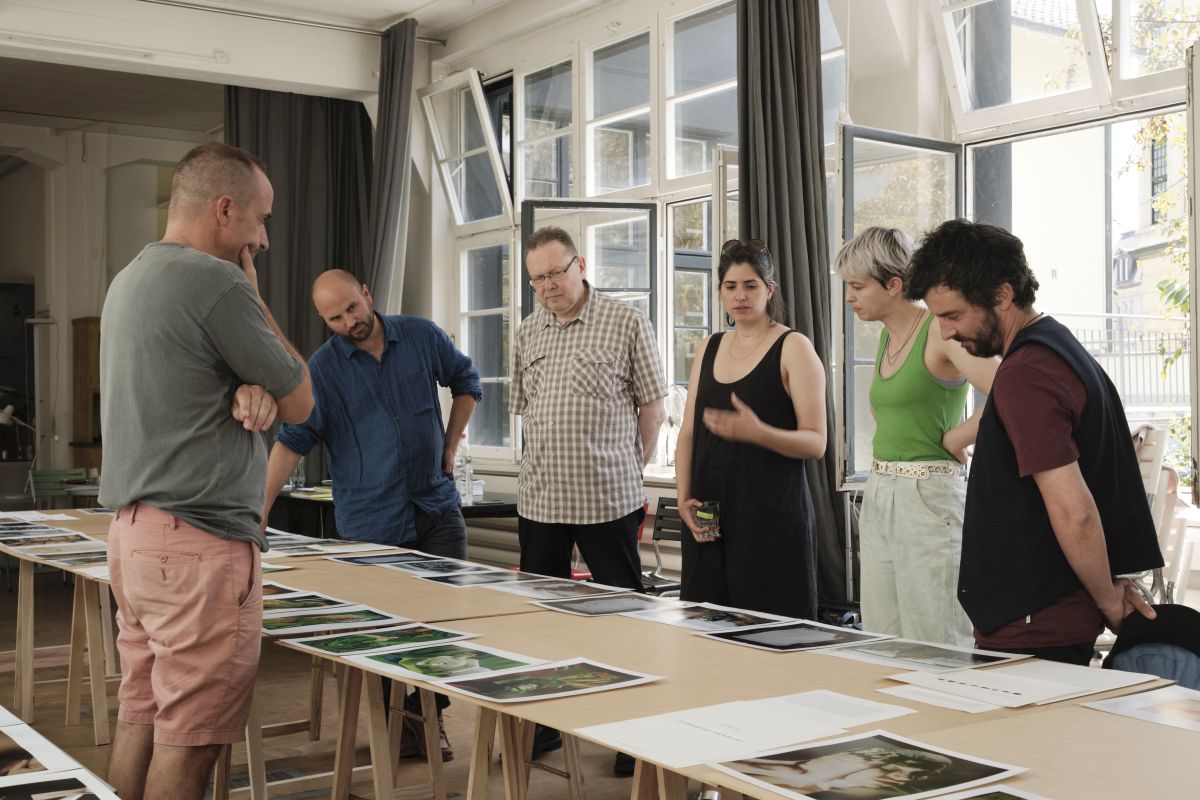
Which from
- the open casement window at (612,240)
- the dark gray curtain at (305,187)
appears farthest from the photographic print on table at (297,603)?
the dark gray curtain at (305,187)

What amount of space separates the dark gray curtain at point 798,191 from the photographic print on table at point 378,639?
3.08 metres

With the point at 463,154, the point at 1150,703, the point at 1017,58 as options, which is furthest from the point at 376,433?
the point at 463,154

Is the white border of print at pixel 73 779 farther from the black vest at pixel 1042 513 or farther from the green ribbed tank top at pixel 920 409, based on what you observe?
the green ribbed tank top at pixel 920 409

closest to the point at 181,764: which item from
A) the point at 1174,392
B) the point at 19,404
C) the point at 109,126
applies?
the point at 1174,392

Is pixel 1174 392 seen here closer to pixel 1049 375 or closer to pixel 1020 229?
pixel 1020 229

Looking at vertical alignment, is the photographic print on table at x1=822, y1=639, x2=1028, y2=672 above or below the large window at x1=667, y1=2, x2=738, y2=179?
below

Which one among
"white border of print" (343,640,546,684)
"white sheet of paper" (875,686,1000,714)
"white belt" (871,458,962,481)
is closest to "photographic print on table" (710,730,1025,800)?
"white sheet of paper" (875,686,1000,714)

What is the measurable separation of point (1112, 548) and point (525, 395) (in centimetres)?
217

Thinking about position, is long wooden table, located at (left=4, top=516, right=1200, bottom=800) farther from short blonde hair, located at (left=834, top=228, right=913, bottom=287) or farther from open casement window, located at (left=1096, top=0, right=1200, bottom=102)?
open casement window, located at (left=1096, top=0, right=1200, bottom=102)

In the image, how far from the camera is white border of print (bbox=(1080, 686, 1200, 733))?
1.68 m

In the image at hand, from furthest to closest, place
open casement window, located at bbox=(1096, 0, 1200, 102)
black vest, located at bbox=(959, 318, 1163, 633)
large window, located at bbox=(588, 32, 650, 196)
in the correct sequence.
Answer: large window, located at bbox=(588, 32, 650, 196) < open casement window, located at bbox=(1096, 0, 1200, 102) < black vest, located at bbox=(959, 318, 1163, 633)

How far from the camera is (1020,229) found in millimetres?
9000

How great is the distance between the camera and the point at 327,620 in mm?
2512

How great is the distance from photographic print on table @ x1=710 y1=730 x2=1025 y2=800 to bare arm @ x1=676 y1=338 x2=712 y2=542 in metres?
1.62
